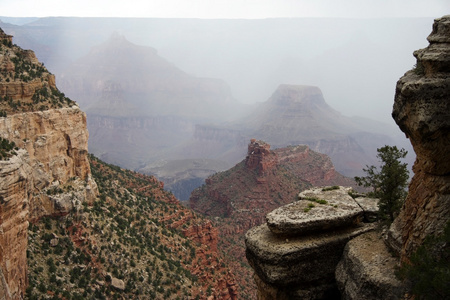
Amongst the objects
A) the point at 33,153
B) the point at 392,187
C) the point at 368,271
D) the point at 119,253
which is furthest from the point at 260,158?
the point at 368,271

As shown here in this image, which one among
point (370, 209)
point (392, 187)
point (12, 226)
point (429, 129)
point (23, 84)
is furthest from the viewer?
point (23, 84)

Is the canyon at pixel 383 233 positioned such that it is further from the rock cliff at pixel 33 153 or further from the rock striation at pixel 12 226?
the rock cliff at pixel 33 153

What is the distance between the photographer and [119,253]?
1223 inches

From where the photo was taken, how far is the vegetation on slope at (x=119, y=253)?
86.6 feet

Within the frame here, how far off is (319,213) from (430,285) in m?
5.24

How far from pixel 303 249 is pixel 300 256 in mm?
305

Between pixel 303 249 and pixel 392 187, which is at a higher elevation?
pixel 392 187

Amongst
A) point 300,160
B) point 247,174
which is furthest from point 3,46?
point 300,160

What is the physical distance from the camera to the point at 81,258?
1112 inches

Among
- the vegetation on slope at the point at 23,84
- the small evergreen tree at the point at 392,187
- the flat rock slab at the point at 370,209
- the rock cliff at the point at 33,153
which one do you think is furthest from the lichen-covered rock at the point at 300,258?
the vegetation on slope at the point at 23,84

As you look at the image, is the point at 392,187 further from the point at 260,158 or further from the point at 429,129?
the point at 260,158

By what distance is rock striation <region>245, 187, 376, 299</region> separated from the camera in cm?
1494

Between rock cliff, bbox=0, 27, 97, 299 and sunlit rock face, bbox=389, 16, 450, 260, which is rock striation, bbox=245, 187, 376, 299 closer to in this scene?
sunlit rock face, bbox=389, 16, 450, 260

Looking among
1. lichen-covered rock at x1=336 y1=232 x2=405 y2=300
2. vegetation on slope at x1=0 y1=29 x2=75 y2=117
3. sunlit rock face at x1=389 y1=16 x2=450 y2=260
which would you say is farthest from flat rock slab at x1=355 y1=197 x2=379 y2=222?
vegetation on slope at x1=0 y1=29 x2=75 y2=117
